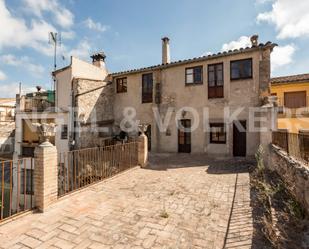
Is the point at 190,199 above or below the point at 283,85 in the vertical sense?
below

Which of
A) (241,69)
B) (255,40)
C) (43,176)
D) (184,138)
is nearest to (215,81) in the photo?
(241,69)

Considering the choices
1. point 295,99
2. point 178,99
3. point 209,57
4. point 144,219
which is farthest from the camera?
point 295,99

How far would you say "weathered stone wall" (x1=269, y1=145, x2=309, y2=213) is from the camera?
4270 millimetres

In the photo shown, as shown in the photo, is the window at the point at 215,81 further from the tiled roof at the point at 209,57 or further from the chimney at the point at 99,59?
the chimney at the point at 99,59

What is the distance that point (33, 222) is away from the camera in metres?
4.33

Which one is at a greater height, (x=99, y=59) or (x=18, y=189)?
(x=99, y=59)

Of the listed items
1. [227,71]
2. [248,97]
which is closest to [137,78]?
[227,71]

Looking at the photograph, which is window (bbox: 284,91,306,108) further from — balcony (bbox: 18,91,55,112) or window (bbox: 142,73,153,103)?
balcony (bbox: 18,91,55,112)

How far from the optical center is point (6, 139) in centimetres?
1998

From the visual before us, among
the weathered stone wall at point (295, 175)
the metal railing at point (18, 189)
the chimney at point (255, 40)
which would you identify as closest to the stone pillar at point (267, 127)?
the weathered stone wall at point (295, 175)

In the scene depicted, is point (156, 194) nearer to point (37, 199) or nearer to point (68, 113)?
point (37, 199)

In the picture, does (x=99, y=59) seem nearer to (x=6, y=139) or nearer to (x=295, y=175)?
(x=6, y=139)

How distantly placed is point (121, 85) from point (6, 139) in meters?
13.0

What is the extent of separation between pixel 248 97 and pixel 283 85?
24.8 ft
